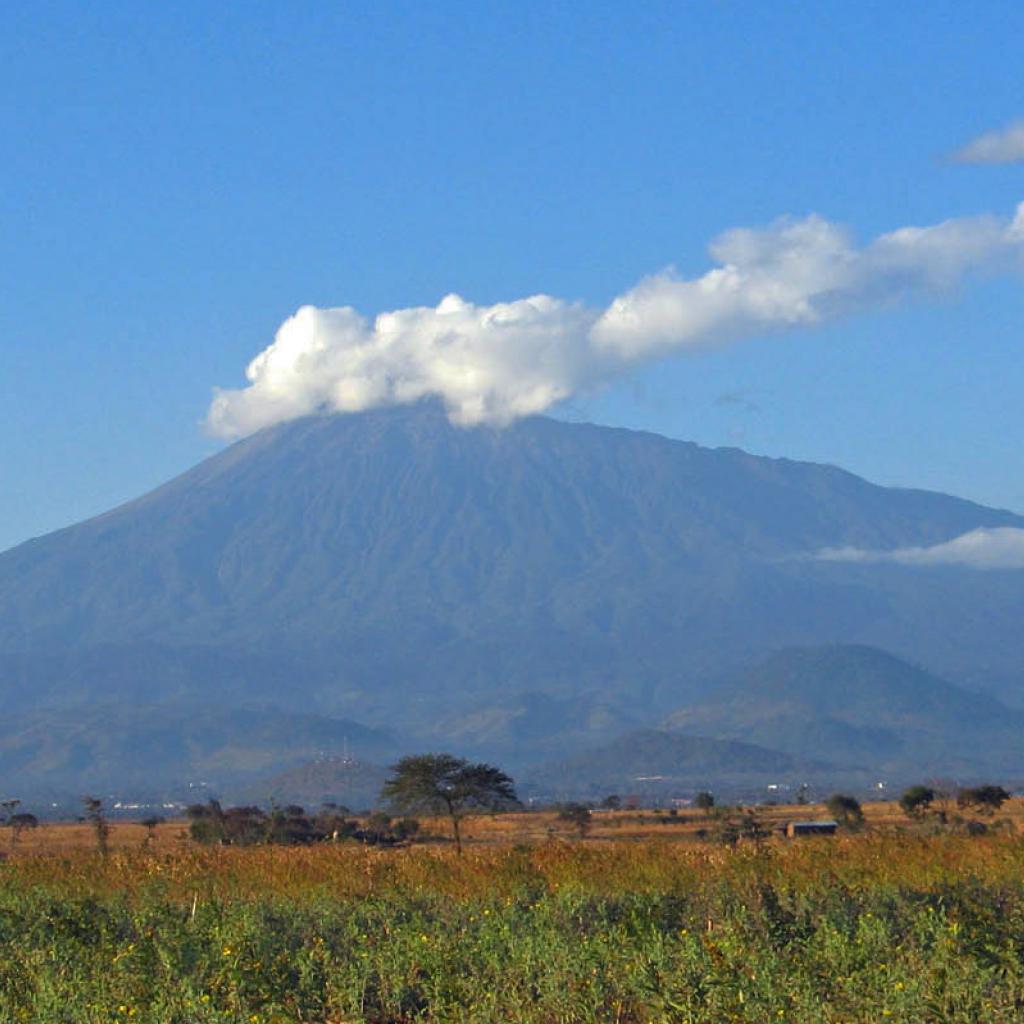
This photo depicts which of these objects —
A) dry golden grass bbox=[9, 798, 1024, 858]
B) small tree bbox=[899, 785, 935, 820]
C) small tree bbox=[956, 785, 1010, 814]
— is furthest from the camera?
small tree bbox=[956, 785, 1010, 814]

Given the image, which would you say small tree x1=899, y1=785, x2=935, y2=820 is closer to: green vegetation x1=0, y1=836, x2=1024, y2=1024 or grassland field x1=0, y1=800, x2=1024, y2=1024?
grassland field x1=0, y1=800, x2=1024, y2=1024

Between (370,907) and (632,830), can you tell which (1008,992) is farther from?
(632,830)

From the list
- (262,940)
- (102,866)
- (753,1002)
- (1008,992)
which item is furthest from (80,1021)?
(102,866)

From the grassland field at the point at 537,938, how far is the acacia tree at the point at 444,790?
36521mm

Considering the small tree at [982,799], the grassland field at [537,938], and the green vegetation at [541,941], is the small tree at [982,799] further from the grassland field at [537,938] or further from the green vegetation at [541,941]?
the green vegetation at [541,941]

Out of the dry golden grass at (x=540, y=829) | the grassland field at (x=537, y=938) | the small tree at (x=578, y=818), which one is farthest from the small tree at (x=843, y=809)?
the grassland field at (x=537, y=938)

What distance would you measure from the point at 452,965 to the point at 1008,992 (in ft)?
15.8

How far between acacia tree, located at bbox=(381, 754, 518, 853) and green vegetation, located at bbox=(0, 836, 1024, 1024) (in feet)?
123

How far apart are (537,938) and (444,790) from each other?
45685mm

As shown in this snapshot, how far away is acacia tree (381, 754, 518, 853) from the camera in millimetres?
62250

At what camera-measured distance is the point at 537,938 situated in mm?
17328

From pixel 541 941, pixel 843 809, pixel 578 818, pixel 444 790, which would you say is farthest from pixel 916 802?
pixel 541 941

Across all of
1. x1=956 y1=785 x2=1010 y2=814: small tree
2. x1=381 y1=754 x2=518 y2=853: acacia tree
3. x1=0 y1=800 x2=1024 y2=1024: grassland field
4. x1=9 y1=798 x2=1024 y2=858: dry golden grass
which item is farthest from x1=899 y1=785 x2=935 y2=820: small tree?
x1=0 y1=800 x2=1024 y2=1024: grassland field

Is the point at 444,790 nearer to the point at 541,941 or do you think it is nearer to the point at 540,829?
the point at 540,829
